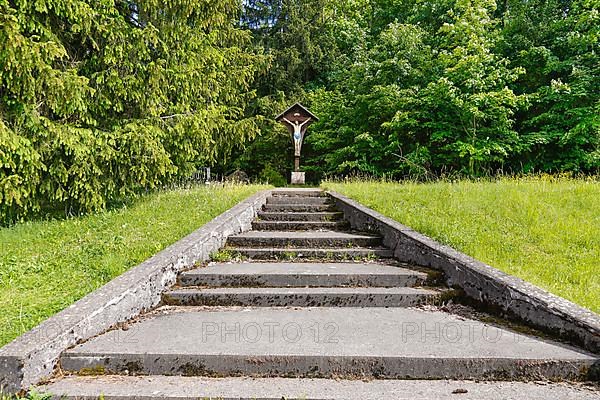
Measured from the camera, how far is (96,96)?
Result: 23.1 feet

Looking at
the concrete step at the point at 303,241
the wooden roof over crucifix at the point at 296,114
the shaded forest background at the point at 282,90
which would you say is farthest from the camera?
→ the wooden roof over crucifix at the point at 296,114

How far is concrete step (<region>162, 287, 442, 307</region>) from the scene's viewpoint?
3543 millimetres

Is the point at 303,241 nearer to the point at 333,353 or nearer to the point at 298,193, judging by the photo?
the point at 333,353

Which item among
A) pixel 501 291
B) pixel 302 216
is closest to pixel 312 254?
pixel 302 216

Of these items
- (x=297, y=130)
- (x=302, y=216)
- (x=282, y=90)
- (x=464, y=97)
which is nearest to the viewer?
(x=302, y=216)

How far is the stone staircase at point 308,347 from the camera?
7.74 ft

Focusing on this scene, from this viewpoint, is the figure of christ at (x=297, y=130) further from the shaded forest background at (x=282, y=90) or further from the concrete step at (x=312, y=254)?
the concrete step at (x=312, y=254)

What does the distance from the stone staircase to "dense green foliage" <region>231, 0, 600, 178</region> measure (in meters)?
10.4

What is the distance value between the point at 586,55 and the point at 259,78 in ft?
43.6

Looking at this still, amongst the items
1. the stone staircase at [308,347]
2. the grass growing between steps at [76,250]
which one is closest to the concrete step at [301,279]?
the stone staircase at [308,347]

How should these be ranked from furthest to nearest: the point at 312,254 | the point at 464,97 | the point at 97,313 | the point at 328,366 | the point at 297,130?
1. the point at 464,97
2. the point at 297,130
3. the point at 312,254
4. the point at 97,313
5. the point at 328,366

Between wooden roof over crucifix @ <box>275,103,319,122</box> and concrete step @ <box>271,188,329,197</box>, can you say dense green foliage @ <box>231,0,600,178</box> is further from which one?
concrete step @ <box>271,188,329,197</box>

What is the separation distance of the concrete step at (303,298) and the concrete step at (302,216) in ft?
10.4

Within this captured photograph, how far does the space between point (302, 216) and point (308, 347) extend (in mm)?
4155
